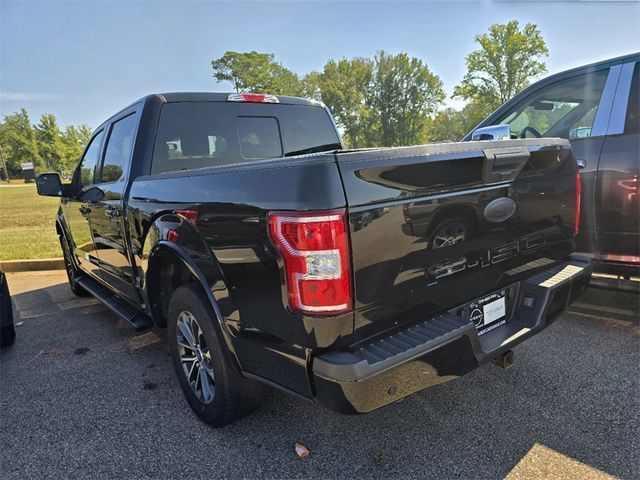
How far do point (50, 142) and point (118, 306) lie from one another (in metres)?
82.7

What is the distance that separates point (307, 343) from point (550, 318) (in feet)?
4.95

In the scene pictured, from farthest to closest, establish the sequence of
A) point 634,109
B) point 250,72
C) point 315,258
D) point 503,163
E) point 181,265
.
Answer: point 250,72 → point 634,109 → point 181,265 → point 503,163 → point 315,258

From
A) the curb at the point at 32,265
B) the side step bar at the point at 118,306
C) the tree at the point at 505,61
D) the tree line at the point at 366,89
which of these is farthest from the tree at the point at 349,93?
the side step bar at the point at 118,306

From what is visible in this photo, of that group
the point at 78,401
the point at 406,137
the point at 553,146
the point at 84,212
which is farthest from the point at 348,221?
the point at 406,137

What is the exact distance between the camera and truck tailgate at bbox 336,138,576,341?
1.69 m

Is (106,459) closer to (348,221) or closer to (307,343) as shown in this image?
(307,343)

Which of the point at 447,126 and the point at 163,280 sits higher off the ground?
the point at 447,126

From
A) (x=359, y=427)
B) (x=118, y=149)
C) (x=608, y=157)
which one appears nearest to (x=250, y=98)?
(x=118, y=149)

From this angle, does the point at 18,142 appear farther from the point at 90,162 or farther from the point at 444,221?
the point at 444,221

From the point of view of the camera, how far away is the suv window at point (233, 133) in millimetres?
3154

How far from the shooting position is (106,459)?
7.58ft

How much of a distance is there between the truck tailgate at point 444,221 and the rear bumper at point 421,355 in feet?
0.25

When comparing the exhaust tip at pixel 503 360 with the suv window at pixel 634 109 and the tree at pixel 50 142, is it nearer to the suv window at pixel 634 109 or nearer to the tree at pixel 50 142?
the suv window at pixel 634 109

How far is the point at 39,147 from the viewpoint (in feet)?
238
